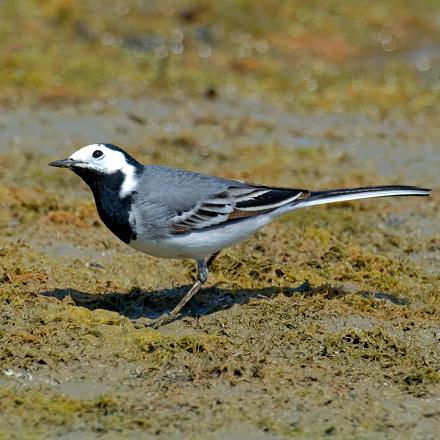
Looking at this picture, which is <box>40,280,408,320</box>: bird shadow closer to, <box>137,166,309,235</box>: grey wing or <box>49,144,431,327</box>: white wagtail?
<box>49,144,431,327</box>: white wagtail

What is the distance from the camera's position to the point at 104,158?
27.2ft

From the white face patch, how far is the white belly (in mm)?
458

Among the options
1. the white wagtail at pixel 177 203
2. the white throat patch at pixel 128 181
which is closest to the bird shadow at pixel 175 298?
the white wagtail at pixel 177 203

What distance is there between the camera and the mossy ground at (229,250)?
22.4ft

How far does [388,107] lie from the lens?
15.9 m

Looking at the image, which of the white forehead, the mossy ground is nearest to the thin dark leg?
the mossy ground

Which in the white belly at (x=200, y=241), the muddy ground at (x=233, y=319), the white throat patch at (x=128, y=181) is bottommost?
the muddy ground at (x=233, y=319)

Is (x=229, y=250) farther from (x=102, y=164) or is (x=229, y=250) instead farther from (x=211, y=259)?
(x=102, y=164)

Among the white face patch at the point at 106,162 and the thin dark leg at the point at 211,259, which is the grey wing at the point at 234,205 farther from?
the thin dark leg at the point at 211,259

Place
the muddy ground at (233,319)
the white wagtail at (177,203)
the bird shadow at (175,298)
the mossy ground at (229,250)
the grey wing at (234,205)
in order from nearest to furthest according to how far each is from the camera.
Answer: the muddy ground at (233,319) → the mossy ground at (229,250) → the white wagtail at (177,203) → the grey wing at (234,205) → the bird shadow at (175,298)

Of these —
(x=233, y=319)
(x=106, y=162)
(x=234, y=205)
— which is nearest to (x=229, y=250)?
(x=234, y=205)

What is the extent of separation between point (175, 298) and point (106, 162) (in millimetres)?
1294

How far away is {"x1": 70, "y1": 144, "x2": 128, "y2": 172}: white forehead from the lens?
8266mm

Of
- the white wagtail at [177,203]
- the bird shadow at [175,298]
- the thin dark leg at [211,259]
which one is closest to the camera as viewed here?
the white wagtail at [177,203]
